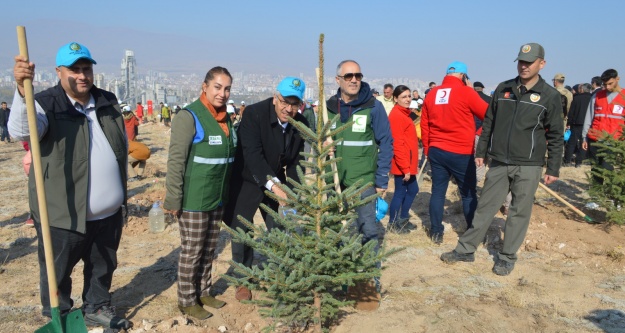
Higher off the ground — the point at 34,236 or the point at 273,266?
the point at 273,266

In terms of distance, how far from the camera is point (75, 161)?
3066 mm

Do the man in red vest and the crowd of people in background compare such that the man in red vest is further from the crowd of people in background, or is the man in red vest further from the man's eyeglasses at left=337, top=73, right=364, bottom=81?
the man's eyeglasses at left=337, top=73, right=364, bottom=81

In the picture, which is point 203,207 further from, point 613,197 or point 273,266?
point 613,197

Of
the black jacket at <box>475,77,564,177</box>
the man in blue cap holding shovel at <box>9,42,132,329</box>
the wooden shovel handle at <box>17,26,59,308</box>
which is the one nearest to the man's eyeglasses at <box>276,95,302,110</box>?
the man in blue cap holding shovel at <box>9,42,132,329</box>

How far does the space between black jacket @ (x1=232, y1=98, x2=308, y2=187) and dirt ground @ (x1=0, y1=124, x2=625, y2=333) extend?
93 centimetres

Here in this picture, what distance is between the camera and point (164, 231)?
6527 mm

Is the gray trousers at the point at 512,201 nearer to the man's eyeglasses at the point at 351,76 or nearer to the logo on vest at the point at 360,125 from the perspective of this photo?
the logo on vest at the point at 360,125

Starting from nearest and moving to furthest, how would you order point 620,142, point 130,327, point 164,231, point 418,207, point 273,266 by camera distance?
point 273,266 < point 130,327 < point 620,142 < point 164,231 < point 418,207

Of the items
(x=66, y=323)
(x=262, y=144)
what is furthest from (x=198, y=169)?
(x=66, y=323)

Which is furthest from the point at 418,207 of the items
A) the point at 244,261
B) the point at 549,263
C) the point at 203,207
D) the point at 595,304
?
the point at 203,207

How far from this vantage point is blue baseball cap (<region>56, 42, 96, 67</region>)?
2979 mm

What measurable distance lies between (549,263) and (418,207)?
2833 mm

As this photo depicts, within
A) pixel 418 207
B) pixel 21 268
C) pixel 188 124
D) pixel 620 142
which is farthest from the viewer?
pixel 418 207

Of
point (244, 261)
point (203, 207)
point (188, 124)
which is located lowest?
point (244, 261)
